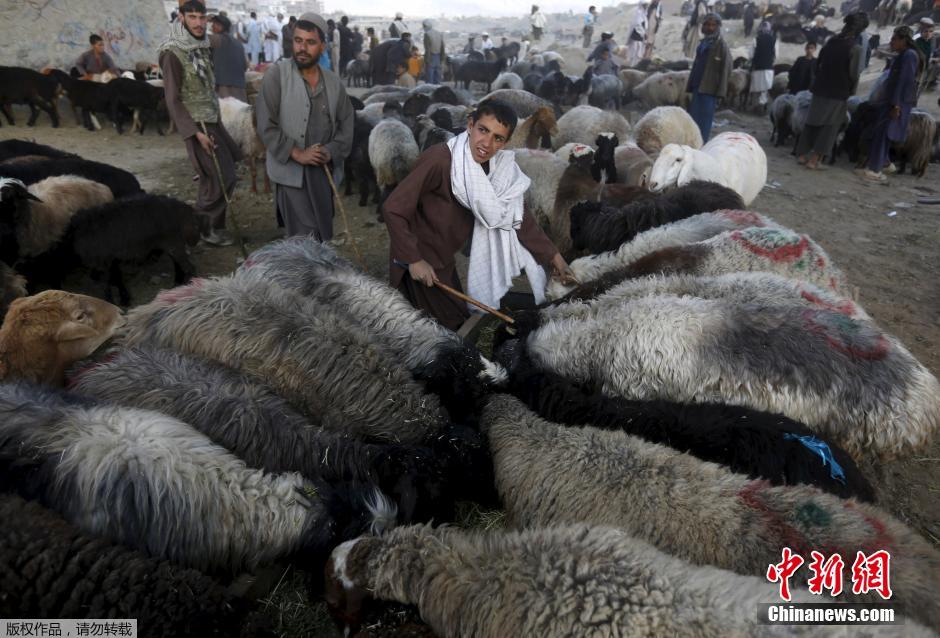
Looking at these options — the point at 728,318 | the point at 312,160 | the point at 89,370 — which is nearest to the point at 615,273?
the point at 728,318

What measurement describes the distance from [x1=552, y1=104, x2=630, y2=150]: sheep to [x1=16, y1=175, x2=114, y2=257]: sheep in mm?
7221

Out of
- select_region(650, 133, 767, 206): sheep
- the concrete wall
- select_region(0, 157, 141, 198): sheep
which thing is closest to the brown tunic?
select_region(650, 133, 767, 206): sheep

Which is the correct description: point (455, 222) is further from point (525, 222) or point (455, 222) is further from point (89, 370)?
point (89, 370)

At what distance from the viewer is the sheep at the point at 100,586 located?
1.57 metres

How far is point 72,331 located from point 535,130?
8066 mm

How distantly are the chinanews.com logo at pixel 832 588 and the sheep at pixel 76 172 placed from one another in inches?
293

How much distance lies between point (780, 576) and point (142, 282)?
626cm

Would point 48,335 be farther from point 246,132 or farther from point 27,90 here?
point 27,90

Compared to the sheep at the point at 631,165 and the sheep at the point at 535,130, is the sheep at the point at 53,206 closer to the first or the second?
the sheep at the point at 535,130

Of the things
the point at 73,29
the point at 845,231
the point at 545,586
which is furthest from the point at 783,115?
the point at 73,29

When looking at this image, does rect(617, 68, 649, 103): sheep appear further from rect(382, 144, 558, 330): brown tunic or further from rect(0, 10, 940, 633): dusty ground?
rect(382, 144, 558, 330): brown tunic

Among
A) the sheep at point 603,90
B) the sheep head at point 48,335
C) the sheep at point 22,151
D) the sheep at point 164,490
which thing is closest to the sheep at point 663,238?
the sheep at point 164,490

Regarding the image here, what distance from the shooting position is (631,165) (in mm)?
7461

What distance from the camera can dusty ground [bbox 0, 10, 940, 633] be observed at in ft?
11.1
